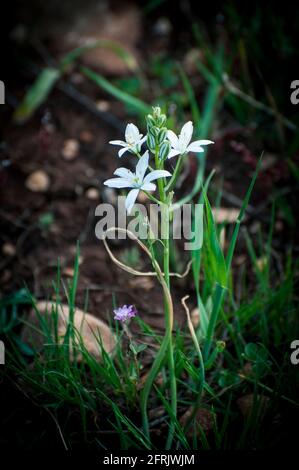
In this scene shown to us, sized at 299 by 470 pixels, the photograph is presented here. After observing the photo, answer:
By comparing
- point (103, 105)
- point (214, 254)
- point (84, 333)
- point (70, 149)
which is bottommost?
point (84, 333)

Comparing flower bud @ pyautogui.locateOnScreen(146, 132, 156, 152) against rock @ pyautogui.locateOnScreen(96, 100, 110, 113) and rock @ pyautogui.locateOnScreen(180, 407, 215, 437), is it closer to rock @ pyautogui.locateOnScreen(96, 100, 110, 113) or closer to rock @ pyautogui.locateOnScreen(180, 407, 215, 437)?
rock @ pyautogui.locateOnScreen(180, 407, 215, 437)

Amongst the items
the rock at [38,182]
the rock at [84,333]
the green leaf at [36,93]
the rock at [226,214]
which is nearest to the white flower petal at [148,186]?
the rock at [84,333]

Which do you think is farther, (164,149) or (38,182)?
(38,182)

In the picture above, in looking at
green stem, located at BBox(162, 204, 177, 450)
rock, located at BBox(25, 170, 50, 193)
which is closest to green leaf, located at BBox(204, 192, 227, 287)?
green stem, located at BBox(162, 204, 177, 450)

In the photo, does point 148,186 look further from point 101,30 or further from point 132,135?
point 101,30

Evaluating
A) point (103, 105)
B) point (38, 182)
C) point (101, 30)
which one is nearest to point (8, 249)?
point (38, 182)

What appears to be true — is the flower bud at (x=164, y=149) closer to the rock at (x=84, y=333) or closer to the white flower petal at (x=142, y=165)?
the white flower petal at (x=142, y=165)
